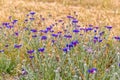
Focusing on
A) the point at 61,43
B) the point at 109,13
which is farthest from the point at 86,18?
the point at 61,43

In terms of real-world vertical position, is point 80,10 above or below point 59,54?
below

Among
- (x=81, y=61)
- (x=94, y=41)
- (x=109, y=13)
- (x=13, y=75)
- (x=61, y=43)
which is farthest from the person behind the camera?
(x=109, y=13)

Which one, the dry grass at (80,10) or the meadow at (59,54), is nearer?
the meadow at (59,54)

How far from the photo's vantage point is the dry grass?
6.36 metres

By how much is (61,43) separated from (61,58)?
57 centimetres

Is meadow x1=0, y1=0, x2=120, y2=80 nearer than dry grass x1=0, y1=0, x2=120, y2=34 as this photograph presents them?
Yes

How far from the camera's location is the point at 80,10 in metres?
7.58

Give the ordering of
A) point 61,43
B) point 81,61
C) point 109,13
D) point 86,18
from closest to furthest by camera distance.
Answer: point 81,61, point 61,43, point 86,18, point 109,13

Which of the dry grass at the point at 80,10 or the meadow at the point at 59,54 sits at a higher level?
the meadow at the point at 59,54

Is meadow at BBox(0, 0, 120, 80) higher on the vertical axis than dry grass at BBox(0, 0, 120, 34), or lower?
higher

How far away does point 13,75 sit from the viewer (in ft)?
12.5

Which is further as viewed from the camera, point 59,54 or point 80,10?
point 80,10

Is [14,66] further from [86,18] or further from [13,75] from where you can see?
[86,18]

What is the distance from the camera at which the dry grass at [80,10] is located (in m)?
6.36
